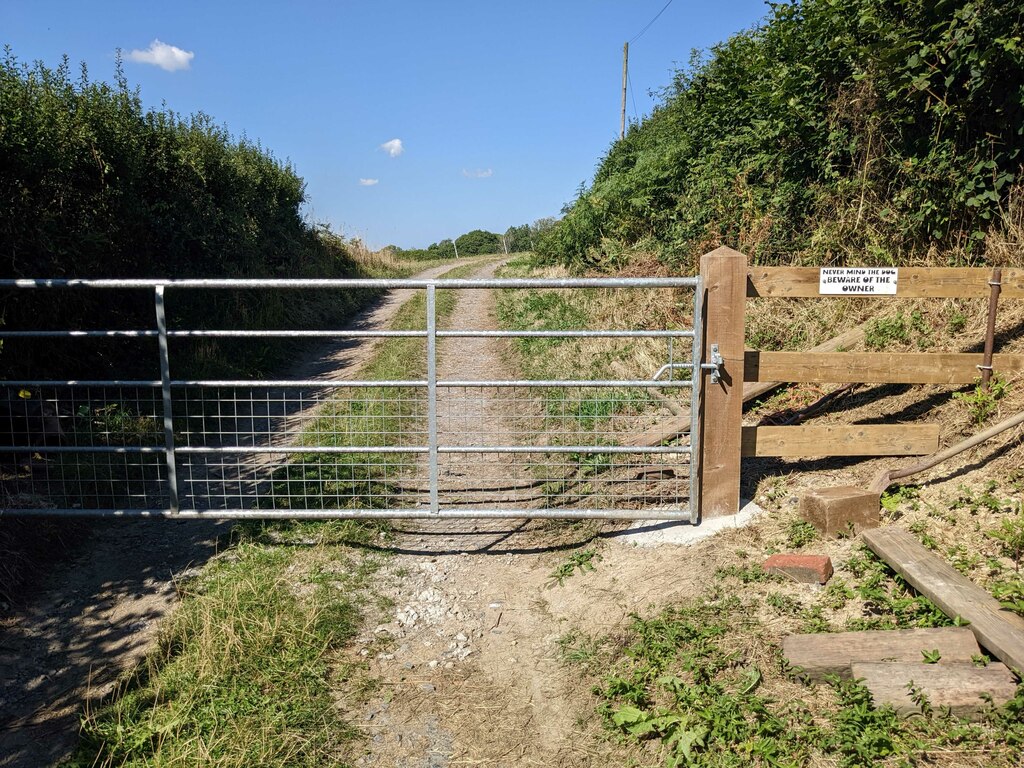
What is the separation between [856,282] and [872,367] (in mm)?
642

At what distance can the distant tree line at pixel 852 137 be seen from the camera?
701 centimetres

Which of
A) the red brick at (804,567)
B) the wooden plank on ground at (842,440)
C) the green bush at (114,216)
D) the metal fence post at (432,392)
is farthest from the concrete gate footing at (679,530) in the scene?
the green bush at (114,216)

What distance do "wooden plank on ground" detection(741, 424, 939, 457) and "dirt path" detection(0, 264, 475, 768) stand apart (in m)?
3.98

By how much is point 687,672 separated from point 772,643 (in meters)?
0.48

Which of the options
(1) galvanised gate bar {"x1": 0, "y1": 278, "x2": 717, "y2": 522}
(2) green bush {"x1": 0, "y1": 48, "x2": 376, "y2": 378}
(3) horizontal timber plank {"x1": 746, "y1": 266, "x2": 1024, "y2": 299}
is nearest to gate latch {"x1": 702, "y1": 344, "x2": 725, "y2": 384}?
(1) galvanised gate bar {"x1": 0, "y1": 278, "x2": 717, "y2": 522}

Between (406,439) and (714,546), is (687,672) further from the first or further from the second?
(406,439)

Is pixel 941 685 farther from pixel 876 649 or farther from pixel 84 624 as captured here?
pixel 84 624

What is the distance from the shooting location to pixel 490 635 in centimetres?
443

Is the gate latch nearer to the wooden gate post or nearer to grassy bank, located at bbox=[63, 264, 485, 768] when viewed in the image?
the wooden gate post

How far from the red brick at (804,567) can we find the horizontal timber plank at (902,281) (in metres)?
1.73

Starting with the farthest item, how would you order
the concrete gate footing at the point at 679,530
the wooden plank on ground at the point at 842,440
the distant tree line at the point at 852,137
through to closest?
the distant tree line at the point at 852,137 → the wooden plank on ground at the point at 842,440 → the concrete gate footing at the point at 679,530

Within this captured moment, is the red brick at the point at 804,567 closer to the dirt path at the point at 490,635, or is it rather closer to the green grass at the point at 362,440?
the dirt path at the point at 490,635

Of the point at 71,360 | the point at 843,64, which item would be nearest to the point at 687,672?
the point at 71,360

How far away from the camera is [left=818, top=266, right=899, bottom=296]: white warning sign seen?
5.08 meters
